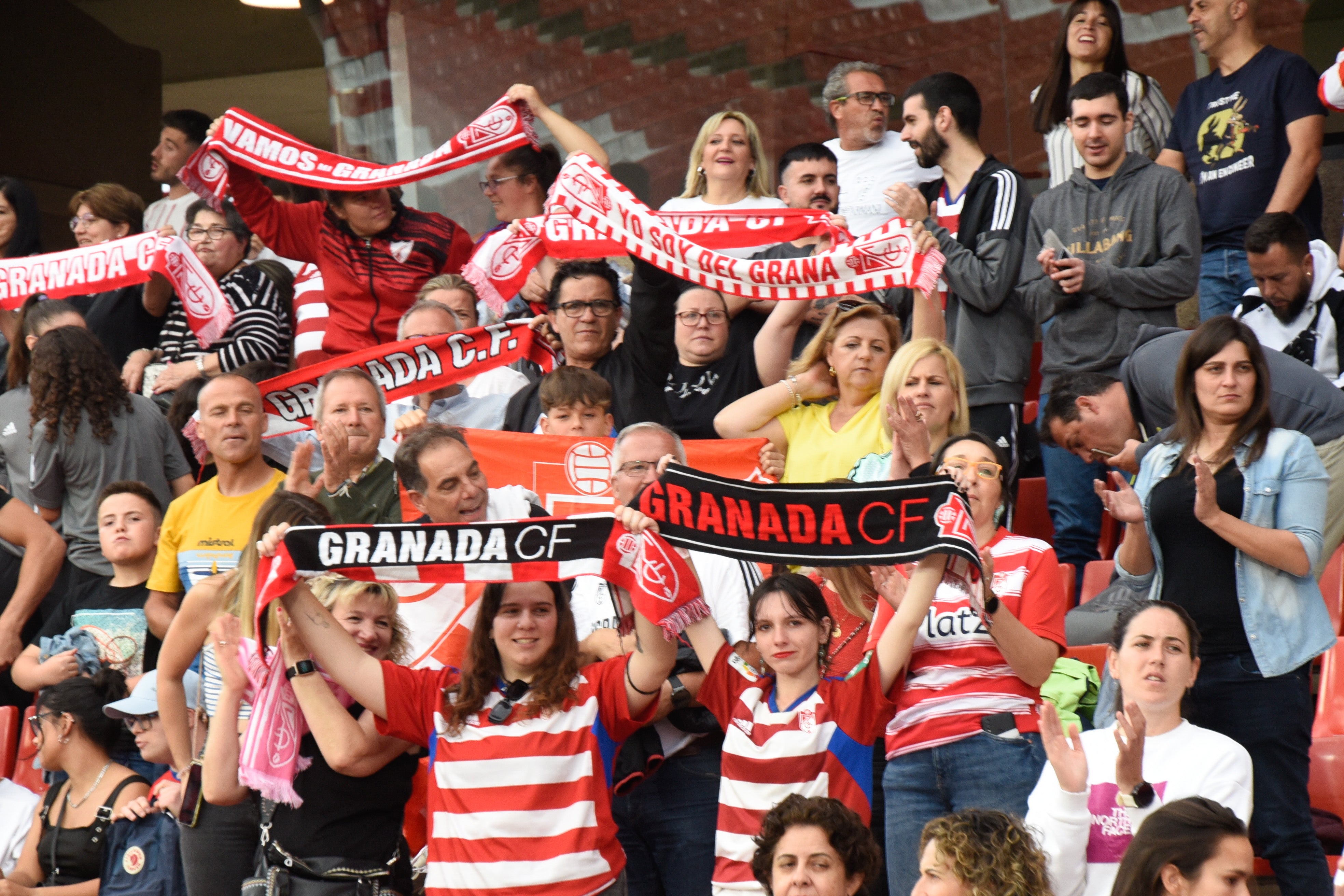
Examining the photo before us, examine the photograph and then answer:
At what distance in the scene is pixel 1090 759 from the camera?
4191 millimetres

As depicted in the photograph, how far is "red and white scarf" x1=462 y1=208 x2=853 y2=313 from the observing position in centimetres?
704

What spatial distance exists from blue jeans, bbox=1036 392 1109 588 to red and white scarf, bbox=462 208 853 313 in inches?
50.6

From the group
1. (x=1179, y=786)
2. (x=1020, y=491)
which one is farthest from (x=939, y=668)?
(x=1020, y=491)

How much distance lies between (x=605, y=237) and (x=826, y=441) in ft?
5.47

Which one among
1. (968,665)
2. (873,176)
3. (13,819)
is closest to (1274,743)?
(968,665)

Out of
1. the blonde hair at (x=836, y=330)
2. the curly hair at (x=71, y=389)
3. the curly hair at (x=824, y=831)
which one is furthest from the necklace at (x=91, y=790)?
the curly hair at (x=824, y=831)

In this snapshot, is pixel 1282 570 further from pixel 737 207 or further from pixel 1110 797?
pixel 737 207

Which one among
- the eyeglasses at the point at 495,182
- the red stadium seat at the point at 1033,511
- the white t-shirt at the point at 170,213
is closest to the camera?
the red stadium seat at the point at 1033,511

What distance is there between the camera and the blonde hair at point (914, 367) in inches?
212

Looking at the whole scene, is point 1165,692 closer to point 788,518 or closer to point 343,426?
point 788,518

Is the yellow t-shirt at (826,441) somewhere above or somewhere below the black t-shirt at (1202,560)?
above

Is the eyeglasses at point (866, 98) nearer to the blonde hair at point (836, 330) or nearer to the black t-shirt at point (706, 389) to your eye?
the black t-shirt at point (706, 389)

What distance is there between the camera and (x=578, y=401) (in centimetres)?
608

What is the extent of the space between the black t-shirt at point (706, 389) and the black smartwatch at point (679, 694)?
6.73 feet
